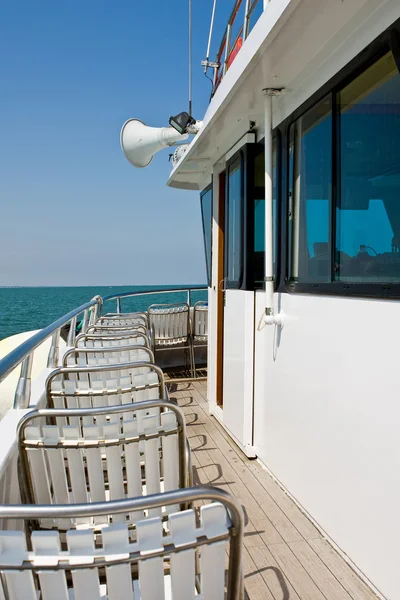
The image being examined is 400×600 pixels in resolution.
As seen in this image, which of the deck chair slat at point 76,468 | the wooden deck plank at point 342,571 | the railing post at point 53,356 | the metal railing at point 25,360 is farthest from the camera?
the railing post at point 53,356

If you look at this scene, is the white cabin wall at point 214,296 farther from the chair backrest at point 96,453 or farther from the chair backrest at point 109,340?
the chair backrest at point 96,453

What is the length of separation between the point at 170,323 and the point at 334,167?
14.2 ft

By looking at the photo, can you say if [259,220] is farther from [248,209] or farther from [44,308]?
[44,308]

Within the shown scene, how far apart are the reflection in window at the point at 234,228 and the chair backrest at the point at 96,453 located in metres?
2.20

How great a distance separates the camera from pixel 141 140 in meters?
5.57

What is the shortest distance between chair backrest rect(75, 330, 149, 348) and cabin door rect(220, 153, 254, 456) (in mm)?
721

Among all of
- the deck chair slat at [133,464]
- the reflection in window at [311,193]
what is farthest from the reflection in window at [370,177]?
the deck chair slat at [133,464]

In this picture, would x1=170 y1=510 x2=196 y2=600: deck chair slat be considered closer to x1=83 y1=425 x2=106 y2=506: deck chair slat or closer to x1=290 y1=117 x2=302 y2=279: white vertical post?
x1=83 y1=425 x2=106 y2=506: deck chair slat

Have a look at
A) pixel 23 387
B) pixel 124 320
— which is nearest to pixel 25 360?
pixel 23 387

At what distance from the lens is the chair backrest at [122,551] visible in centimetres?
84

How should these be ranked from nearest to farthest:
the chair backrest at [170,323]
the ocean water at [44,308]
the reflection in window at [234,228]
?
the reflection in window at [234,228], the chair backrest at [170,323], the ocean water at [44,308]

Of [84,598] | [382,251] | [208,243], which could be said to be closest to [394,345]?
[382,251]

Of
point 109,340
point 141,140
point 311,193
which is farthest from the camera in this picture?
point 141,140

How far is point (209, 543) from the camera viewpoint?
0.92 meters
